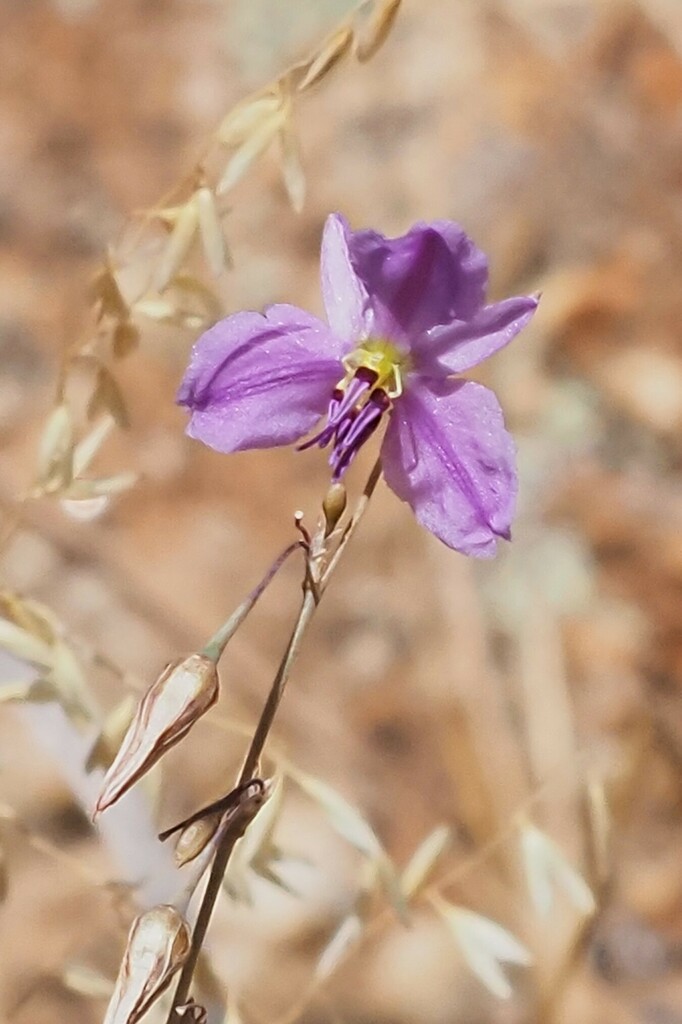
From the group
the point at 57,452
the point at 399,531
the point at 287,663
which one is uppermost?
the point at 57,452

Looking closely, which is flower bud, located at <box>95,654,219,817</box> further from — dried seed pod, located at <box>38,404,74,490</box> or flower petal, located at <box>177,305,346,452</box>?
dried seed pod, located at <box>38,404,74,490</box>

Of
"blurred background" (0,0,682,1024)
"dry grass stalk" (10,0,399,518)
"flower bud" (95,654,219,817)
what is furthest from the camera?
"blurred background" (0,0,682,1024)

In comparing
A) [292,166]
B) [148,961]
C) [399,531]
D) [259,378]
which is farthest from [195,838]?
[399,531]

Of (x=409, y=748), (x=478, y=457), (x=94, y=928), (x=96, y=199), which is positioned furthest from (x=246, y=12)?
(x=478, y=457)

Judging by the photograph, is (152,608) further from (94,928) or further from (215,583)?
(94,928)

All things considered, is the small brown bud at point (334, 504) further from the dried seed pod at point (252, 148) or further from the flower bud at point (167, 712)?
the dried seed pod at point (252, 148)

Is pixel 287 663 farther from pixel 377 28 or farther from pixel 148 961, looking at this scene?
pixel 377 28

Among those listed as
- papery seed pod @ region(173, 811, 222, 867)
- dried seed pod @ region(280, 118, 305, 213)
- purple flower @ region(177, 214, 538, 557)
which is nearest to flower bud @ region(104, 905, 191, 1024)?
papery seed pod @ region(173, 811, 222, 867)
